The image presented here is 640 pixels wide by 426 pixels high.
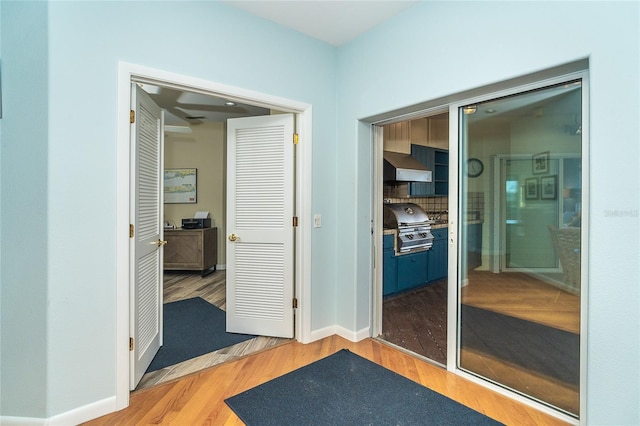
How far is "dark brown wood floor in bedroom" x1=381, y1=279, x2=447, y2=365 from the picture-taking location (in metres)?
2.79

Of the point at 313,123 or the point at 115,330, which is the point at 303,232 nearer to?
the point at 313,123

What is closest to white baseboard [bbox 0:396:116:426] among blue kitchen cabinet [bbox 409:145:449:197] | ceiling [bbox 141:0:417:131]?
ceiling [bbox 141:0:417:131]

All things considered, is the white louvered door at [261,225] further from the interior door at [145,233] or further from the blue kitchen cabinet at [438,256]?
the blue kitchen cabinet at [438,256]

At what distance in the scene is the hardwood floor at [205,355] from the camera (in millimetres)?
2301

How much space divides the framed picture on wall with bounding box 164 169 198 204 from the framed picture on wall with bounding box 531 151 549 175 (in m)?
5.50

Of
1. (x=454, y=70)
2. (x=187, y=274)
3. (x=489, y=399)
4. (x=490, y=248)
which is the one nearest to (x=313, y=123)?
(x=454, y=70)

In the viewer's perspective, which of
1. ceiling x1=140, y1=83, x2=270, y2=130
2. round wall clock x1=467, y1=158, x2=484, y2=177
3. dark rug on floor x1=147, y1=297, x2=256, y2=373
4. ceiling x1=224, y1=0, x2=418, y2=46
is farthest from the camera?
ceiling x1=140, y1=83, x2=270, y2=130

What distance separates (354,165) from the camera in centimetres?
289

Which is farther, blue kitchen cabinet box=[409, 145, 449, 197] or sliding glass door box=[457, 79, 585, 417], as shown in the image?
blue kitchen cabinet box=[409, 145, 449, 197]

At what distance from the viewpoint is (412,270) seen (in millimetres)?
4477

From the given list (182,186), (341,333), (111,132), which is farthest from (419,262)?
(182,186)

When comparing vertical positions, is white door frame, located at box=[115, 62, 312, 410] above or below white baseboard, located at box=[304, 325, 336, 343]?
above

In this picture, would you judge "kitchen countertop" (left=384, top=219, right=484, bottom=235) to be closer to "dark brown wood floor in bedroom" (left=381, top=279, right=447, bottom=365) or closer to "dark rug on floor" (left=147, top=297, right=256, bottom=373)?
"dark brown wood floor in bedroom" (left=381, top=279, right=447, bottom=365)
